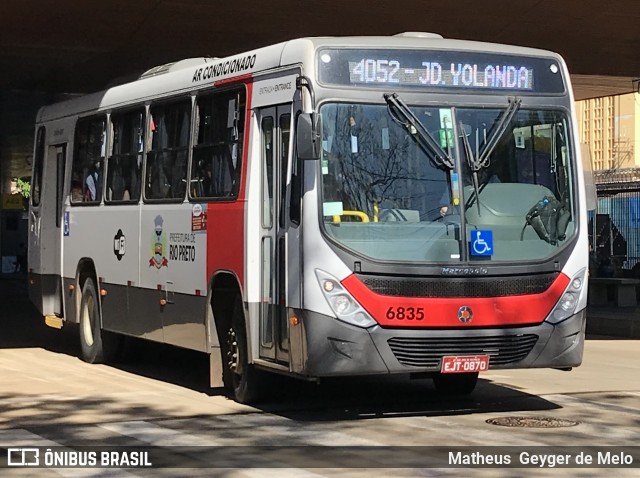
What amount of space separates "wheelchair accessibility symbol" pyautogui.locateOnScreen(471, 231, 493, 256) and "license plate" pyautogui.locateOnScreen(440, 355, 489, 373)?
2.86 feet

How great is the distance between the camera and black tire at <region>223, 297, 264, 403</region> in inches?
481

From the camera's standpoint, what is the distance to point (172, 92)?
1402 centimetres

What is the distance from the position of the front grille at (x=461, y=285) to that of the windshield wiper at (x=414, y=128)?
0.99 m

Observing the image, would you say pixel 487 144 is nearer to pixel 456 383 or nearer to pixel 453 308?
pixel 453 308

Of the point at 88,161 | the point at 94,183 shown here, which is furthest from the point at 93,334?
the point at 88,161

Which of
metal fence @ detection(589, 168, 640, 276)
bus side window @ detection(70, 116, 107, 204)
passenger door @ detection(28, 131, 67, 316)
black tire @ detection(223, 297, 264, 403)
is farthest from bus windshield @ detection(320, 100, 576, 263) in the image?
metal fence @ detection(589, 168, 640, 276)

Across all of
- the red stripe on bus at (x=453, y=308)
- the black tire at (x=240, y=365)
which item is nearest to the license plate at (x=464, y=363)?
the red stripe on bus at (x=453, y=308)

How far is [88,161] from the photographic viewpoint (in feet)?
54.8

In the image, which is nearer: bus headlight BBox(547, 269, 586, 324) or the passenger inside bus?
bus headlight BBox(547, 269, 586, 324)

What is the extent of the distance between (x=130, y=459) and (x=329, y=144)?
3225 mm

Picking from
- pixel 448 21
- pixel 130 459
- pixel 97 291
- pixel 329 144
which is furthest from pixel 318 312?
pixel 448 21

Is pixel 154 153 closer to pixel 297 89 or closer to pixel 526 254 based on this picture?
pixel 297 89

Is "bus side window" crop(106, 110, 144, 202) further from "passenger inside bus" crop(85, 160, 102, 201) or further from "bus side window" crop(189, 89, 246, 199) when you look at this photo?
"bus side window" crop(189, 89, 246, 199)

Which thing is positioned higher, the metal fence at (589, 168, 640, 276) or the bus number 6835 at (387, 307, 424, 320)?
the metal fence at (589, 168, 640, 276)
